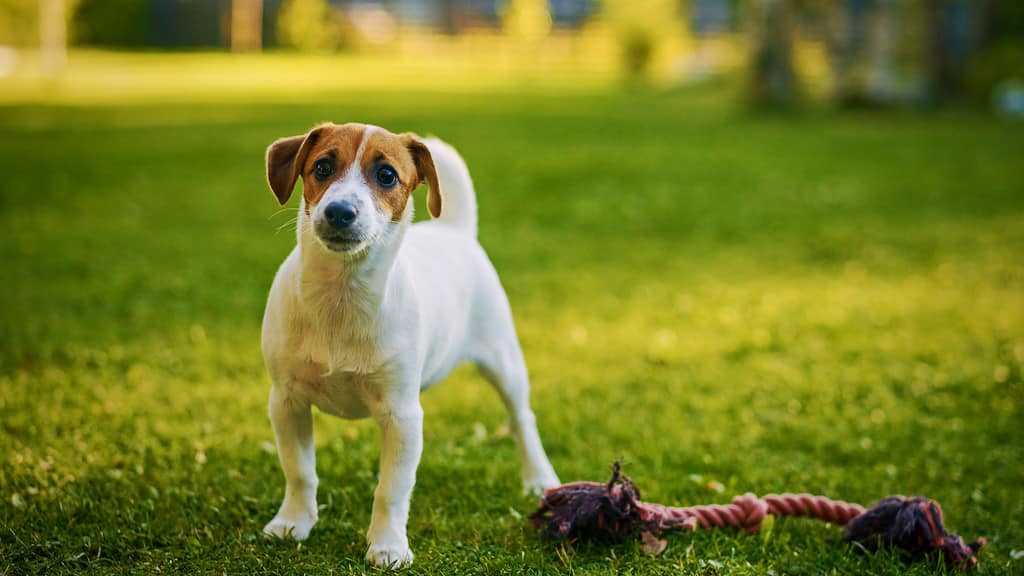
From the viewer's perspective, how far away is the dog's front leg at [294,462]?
3617mm

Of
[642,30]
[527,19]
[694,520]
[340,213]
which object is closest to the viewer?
[340,213]

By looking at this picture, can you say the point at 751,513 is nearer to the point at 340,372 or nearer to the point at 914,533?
the point at 914,533

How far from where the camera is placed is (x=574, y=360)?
6.74m

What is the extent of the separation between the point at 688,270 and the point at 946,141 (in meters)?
10.5

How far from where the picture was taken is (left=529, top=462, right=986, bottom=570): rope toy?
3801 millimetres

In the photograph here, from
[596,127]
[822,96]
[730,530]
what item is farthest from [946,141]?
[730,530]

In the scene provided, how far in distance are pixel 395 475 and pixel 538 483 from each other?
107 cm

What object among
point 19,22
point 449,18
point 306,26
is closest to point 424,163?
point 19,22

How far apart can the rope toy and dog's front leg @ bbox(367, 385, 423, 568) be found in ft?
1.92

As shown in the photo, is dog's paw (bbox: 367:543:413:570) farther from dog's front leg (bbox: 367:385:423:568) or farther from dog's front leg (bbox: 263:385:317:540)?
dog's front leg (bbox: 263:385:317:540)

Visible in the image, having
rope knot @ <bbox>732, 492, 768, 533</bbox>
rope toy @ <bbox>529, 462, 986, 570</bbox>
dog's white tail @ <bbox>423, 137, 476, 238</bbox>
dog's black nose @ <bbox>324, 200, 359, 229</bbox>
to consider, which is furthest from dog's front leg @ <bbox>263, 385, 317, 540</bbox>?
rope knot @ <bbox>732, 492, 768, 533</bbox>

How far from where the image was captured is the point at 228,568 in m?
3.49

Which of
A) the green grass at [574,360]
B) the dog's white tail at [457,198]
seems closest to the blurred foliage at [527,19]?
the green grass at [574,360]

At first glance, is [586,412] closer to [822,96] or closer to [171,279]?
[171,279]
